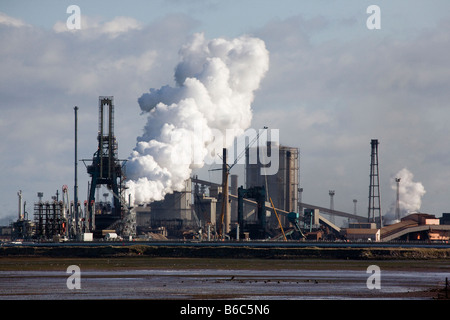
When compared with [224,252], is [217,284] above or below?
above

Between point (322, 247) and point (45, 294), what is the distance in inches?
4363

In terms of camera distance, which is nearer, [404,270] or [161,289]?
[161,289]

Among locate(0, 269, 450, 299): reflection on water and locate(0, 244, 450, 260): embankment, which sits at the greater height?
locate(0, 269, 450, 299): reflection on water

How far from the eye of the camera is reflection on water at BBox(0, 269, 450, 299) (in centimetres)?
7856

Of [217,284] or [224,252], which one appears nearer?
[217,284]

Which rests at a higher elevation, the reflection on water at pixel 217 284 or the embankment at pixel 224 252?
the reflection on water at pixel 217 284

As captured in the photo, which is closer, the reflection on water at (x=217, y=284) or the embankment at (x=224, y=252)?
the reflection on water at (x=217, y=284)

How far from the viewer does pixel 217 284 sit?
91000 mm

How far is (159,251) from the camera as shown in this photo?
18488cm

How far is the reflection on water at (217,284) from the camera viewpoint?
258 feet

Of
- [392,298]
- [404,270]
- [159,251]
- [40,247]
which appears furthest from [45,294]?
[40,247]

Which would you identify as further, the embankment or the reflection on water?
the embankment
